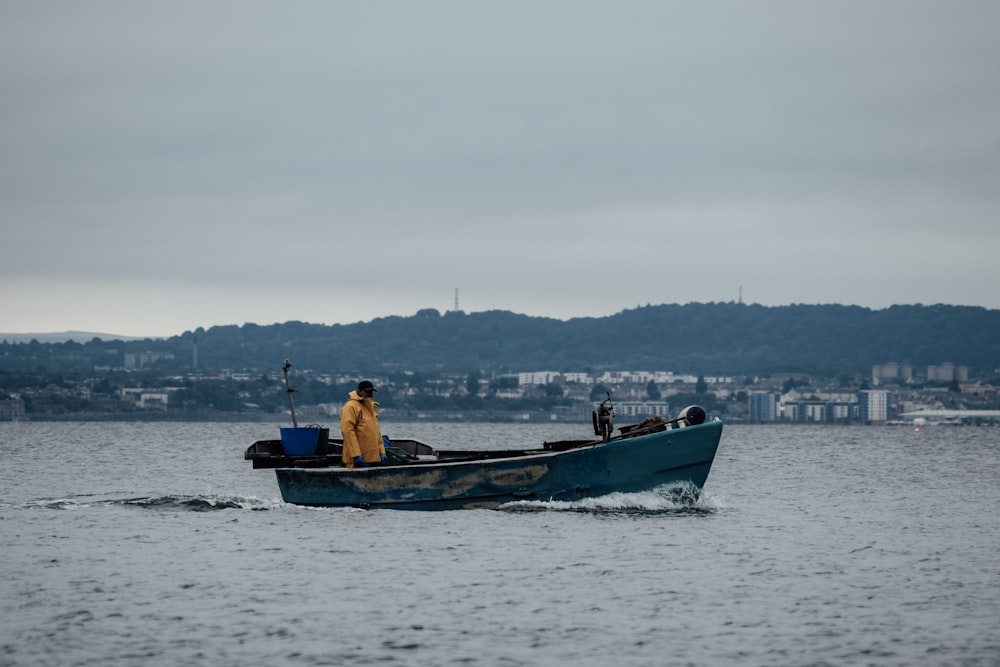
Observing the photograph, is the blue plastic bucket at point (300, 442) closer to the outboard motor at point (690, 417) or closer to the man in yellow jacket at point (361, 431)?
the man in yellow jacket at point (361, 431)

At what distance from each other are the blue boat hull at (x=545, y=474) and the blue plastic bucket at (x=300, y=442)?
5.99 feet

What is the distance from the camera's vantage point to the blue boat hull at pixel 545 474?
31.9 metres

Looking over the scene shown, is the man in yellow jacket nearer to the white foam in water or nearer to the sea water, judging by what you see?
the sea water

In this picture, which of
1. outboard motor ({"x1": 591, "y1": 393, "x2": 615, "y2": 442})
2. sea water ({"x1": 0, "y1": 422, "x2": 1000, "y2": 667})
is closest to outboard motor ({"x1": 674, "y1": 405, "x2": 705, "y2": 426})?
outboard motor ({"x1": 591, "y1": 393, "x2": 615, "y2": 442})

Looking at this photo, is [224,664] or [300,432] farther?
[300,432]

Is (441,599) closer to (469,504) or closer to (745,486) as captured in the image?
(469,504)

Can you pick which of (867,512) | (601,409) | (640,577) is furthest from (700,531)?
(867,512)

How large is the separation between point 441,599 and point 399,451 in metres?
12.1

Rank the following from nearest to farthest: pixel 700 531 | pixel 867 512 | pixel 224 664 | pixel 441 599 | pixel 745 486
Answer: pixel 224 664
pixel 441 599
pixel 700 531
pixel 867 512
pixel 745 486

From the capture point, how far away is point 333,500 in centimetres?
3297

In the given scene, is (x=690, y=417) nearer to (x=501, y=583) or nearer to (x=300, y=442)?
(x=300, y=442)

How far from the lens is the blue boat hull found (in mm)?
31875

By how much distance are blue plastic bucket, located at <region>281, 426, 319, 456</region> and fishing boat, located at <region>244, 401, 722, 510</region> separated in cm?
145

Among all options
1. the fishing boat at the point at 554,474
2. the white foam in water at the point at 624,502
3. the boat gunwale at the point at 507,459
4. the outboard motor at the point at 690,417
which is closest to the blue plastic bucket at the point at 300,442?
the boat gunwale at the point at 507,459
